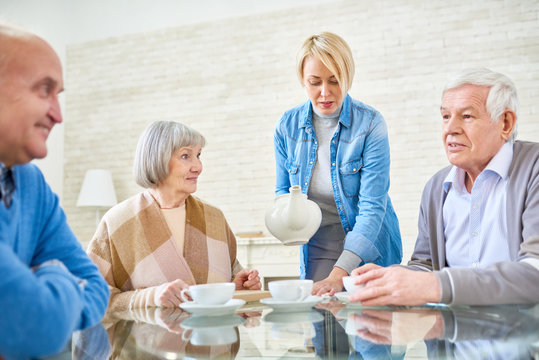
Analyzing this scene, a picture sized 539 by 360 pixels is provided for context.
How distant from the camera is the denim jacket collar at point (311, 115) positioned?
2156 millimetres

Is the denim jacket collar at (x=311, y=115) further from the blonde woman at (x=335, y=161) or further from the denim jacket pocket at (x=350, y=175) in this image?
the denim jacket pocket at (x=350, y=175)

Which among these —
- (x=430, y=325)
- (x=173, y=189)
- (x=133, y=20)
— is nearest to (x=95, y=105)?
(x=133, y=20)

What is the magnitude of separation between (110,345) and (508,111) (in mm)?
1322

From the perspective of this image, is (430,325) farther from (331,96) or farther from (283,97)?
(283,97)

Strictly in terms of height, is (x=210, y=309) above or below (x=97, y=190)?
below

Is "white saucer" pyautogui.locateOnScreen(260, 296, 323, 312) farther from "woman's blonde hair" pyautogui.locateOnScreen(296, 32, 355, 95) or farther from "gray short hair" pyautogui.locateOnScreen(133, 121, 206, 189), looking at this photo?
"woman's blonde hair" pyautogui.locateOnScreen(296, 32, 355, 95)

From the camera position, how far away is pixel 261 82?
5.47 meters

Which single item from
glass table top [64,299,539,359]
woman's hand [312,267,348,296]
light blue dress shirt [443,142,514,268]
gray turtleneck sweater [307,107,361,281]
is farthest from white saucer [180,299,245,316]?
gray turtleneck sweater [307,107,361,281]

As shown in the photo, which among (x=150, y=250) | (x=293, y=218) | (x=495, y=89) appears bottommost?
(x=150, y=250)

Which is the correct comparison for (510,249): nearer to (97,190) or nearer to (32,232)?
(32,232)

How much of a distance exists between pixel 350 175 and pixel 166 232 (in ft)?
2.48

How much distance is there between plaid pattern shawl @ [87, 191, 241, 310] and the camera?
1.83 meters

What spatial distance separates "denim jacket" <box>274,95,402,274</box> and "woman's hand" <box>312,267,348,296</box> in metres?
0.16

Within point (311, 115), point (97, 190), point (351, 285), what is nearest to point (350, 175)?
point (311, 115)
